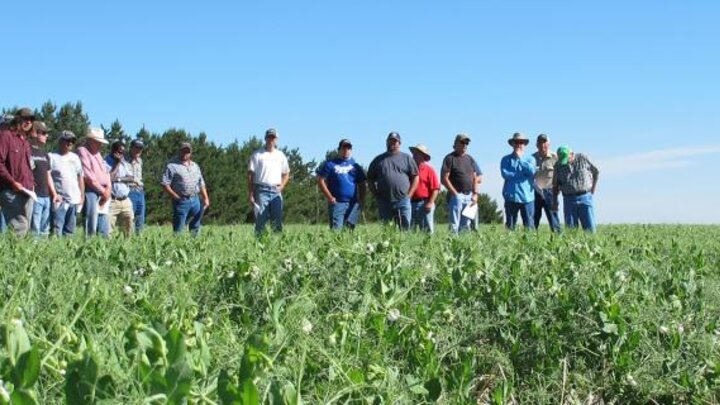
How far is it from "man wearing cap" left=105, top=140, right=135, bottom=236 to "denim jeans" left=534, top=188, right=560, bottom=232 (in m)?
6.78

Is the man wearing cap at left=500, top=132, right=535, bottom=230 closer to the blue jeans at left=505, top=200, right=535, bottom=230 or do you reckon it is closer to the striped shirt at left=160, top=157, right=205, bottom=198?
the blue jeans at left=505, top=200, right=535, bottom=230

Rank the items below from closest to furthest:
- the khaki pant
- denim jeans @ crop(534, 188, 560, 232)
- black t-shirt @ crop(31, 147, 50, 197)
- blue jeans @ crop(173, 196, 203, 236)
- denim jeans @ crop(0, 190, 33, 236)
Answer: denim jeans @ crop(0, 190, 33, 236), black t-shirt @ crop(31, 147, 50, 197), blue jeans @ crop(173, 196, 203, 236), the khaki pant, denim jeans @ crop(534, 188, 560, 232)

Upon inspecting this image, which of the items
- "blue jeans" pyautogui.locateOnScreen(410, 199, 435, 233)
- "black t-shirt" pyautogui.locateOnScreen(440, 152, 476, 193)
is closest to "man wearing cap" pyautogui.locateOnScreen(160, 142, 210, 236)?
"blue jeans" pyautogui.locateOnScreen(410, 199, 435, 233)

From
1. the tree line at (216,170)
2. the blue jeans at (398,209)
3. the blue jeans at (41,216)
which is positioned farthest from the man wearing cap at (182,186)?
the tree line at (216,170)

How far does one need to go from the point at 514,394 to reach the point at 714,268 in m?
3.04

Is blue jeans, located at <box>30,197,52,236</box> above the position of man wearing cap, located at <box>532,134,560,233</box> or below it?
below

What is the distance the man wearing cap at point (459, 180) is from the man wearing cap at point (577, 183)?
1.37 meters

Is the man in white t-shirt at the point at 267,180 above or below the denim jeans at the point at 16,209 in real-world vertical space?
above

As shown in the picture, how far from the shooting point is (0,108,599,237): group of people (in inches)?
457

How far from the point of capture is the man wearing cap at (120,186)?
13.0 meters

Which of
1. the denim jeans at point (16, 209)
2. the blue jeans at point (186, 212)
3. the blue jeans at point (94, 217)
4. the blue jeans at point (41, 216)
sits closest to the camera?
the denim jeans at point (16, 209)

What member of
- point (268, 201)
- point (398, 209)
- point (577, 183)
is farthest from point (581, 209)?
point (268, 201)

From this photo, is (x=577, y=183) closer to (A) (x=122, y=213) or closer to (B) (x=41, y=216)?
(A) (x=122, y=213)

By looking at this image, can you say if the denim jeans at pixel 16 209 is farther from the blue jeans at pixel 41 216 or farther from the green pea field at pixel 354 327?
the green pea field at pixel 354 327
